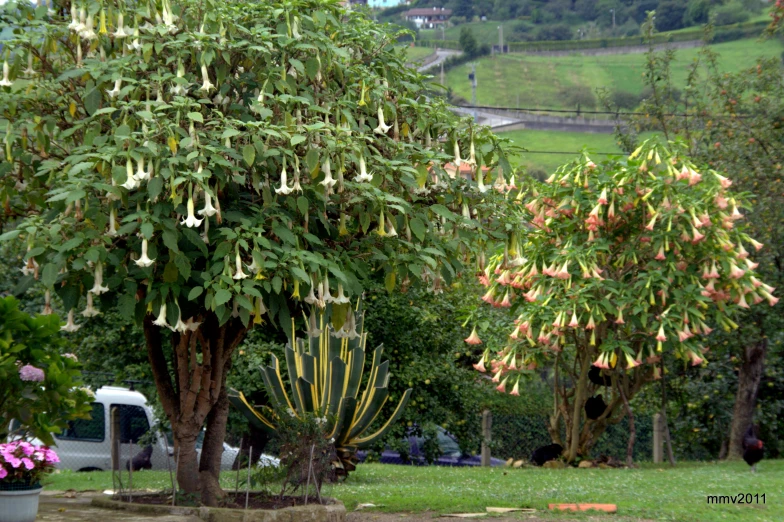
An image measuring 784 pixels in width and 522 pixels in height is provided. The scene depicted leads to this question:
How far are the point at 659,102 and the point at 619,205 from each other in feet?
16.8

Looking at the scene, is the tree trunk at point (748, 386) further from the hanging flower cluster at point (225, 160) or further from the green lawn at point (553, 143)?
the green lawn at point (553, 143)

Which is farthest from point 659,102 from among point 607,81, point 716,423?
point 607,81

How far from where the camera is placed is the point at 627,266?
44.3 ft

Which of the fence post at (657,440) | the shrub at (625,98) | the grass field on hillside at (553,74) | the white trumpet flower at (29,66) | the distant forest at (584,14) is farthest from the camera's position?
the distant forest at (584,14)

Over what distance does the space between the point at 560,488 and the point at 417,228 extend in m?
5.01

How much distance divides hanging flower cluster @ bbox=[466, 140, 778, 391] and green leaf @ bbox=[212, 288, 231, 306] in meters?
6.48

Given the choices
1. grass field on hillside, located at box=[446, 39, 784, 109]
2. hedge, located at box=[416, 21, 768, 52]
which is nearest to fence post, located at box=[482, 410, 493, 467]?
grass field on hillside, located at box=[446, 39, 784, 109]

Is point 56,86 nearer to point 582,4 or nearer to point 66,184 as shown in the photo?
point 66,184

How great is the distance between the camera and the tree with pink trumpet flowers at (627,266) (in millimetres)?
12320

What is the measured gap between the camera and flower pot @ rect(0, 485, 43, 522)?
6.45 metres

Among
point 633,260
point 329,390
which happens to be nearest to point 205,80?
point 329,390

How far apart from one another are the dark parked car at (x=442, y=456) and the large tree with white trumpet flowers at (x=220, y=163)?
10708mm

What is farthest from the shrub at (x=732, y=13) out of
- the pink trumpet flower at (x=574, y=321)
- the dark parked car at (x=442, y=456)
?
the pink trumpet flower at (x=574, y=321)

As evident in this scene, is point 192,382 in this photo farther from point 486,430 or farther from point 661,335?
point 486,430
